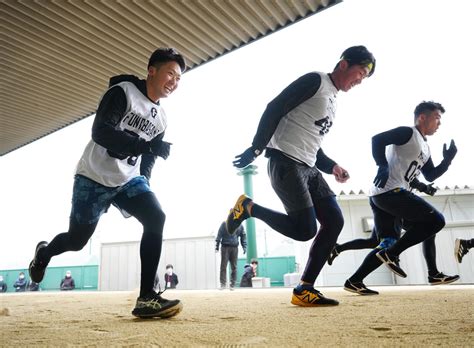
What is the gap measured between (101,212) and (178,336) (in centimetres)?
116

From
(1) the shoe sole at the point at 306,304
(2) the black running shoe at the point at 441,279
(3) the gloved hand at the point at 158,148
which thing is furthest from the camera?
(2) the black running shoe at the point at 441,279

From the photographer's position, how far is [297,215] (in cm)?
229

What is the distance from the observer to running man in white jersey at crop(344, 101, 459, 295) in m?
3.03

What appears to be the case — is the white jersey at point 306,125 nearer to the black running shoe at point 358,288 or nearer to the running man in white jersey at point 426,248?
the black running shoe at point 358,288

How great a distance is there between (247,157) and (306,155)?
17.4 inches

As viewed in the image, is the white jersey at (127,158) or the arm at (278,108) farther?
the arm at (278,108)

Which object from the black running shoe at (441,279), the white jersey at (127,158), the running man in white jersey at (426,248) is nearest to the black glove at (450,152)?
the running man in white jersey at (426,248)

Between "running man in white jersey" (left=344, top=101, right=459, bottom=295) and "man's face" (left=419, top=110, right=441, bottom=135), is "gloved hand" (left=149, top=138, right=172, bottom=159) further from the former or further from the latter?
"man's face" (left=419, top=110, right=441, bottom=135)

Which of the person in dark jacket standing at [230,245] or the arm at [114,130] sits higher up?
the arm at [114,130]

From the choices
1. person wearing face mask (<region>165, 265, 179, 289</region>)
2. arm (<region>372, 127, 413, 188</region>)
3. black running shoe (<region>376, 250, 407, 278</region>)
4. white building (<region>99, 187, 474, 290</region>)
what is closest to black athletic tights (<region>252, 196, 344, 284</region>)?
arm (<region>372, 127, 413, 188</region>)

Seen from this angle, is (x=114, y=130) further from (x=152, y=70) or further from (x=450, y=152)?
(x=450, y=152)

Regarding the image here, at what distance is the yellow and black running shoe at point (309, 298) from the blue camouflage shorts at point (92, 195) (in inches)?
44.5

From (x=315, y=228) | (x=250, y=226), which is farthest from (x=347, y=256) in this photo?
(x=315, y=228)

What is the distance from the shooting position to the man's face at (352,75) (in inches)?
96.9
